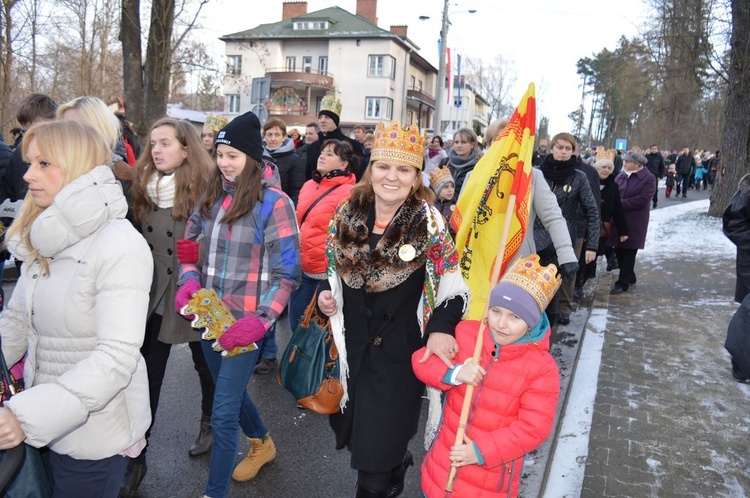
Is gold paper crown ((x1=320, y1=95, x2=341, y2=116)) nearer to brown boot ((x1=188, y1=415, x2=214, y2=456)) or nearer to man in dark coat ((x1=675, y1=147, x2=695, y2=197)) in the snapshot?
brown boot ((x1=188, y1=415, x2=214, y2=456))

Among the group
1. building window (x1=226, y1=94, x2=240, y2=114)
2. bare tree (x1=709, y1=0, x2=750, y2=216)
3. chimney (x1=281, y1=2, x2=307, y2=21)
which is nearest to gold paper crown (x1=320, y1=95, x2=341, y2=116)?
bare tree (x1=709, y1=0, x2=750, y2=216)

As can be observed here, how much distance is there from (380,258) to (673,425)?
307 cm

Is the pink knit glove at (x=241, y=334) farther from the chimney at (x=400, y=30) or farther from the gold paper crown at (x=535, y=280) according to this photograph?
the chimney at (x=400, y=30)

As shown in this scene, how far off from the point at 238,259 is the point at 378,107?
1946 inches

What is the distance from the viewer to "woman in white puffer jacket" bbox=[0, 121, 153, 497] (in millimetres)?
2045

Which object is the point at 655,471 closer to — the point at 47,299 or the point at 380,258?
the point at 380,258

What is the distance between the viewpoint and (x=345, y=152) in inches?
201

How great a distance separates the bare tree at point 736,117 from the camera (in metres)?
13.5

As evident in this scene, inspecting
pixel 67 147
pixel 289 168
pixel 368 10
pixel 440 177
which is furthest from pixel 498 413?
pixel 368 10

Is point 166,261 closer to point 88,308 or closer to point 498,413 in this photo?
point 88,308

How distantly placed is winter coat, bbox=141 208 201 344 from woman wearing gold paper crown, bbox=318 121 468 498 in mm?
1111

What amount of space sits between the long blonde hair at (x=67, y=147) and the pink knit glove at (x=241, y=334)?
0.92m

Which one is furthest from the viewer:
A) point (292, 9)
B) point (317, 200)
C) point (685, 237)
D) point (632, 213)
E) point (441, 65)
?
point (292, 9)

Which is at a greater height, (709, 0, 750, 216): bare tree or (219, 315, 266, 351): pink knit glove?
(709, 0, 750, 216): bare tree
